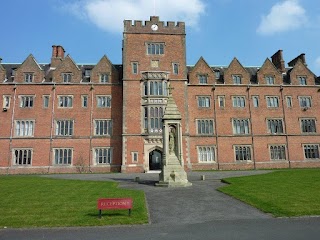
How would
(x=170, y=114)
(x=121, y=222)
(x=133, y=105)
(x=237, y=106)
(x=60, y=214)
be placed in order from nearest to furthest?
(x=121, y=222) < (x=60, y=214) < (x=170, y=114) < (x=133, y=105) < (x=237, y=106)

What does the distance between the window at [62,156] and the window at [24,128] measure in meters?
4.03

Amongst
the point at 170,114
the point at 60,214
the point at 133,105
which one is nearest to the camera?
the point at 60,214

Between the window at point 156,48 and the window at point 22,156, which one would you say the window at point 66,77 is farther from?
the window at point 156,48

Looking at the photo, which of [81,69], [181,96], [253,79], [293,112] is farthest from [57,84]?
[293,112]

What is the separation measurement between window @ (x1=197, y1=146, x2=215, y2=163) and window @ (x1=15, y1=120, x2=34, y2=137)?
21560 mm

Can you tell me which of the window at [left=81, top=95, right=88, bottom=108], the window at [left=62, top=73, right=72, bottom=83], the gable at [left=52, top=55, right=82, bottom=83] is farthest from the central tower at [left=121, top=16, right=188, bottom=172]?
the window at [left=62, top=73, right=72, bottom=83]

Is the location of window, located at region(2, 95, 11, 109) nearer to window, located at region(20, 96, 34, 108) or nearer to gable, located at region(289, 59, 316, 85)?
window, located at region(20, 96, 34, 108)

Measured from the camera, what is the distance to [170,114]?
2019 cm

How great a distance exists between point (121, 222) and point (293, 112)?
34693 mm

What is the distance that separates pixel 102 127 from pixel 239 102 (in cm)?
1893

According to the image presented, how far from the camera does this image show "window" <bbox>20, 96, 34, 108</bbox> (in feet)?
111

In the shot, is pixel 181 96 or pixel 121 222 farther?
pixel 181 96

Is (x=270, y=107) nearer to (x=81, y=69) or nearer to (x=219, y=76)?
(x=219, y=76)

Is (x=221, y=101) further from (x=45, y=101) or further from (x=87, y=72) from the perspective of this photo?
(x=45, y=101)
